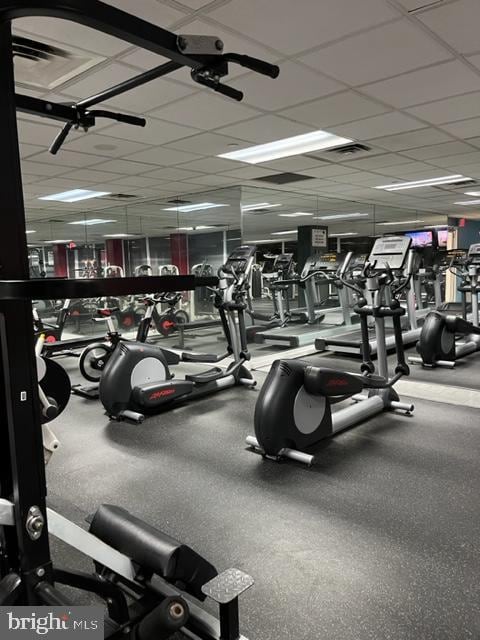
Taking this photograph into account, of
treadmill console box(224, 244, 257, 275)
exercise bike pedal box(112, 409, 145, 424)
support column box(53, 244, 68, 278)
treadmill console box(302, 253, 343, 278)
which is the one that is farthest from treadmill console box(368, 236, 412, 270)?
support column box(53, 244, 68, 278)

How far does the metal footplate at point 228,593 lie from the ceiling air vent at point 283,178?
205 inches

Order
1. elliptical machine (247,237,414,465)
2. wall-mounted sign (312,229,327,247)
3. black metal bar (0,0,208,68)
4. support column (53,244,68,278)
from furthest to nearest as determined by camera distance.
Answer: support column (53,244,68,278)
wall-mounted sign (312,229,327,247)
elliptical machine (247,237,414,465)
black metal bar (0,0,208,68)

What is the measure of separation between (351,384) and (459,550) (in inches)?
52.7

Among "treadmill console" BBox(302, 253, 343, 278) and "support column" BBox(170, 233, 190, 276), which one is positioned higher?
"support column" BBox(170, 233, 190, 276)

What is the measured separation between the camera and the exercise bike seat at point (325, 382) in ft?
10.1

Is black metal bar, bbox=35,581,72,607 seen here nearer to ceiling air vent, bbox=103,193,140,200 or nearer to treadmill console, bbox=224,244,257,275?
treadmill console, bbox=224,244,257,275

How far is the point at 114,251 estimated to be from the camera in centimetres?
978

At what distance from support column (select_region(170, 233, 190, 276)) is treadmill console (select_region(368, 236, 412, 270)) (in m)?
4.71

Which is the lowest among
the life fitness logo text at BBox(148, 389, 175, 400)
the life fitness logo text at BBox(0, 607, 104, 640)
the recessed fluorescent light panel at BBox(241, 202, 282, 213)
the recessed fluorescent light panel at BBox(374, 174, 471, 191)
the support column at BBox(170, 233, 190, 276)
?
the life fitness logo text at BBox(148, 389, 175, 400)

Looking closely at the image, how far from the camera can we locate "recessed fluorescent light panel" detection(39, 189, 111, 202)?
22.9 feet

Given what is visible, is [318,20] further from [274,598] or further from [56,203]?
[56,203]

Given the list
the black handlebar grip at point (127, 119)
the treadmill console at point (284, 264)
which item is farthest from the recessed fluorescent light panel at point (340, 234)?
the black handlebar grip at point (127, 119)

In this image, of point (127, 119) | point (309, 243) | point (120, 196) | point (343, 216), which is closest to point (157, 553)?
point (127, 119)

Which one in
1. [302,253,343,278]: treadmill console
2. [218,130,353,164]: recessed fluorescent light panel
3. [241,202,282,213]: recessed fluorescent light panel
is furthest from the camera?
[302,253,343,278]: treadmill console
